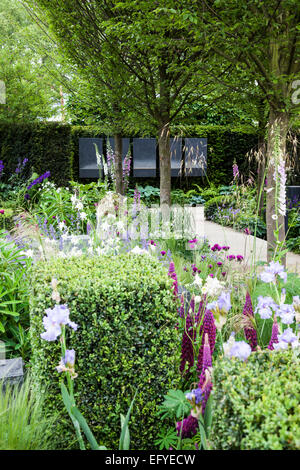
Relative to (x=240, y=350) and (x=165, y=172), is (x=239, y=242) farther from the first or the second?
(x=240, y=350)

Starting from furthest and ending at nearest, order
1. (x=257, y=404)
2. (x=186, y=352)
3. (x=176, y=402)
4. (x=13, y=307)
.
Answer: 1. (x=13, y=307)
2. (x=186, y=352)
3. (x=176, y=402)
4. (x=257, y=404)

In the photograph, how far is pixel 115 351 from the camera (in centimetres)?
185

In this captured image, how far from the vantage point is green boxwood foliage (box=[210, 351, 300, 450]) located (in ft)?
3.72

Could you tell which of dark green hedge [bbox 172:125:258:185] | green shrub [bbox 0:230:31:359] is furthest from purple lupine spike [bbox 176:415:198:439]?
dark green hedge [bbox 172:125:258:185]

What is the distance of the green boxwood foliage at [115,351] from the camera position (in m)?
1.84

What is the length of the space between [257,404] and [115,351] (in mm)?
798

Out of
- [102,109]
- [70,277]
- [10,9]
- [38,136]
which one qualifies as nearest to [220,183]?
[38,136]

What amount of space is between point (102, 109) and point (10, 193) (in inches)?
121

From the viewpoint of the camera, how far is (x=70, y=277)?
1.99 m

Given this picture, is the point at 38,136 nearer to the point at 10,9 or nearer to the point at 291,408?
the point at 291,408

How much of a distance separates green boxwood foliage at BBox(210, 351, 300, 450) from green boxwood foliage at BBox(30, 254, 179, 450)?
21.1 inches
